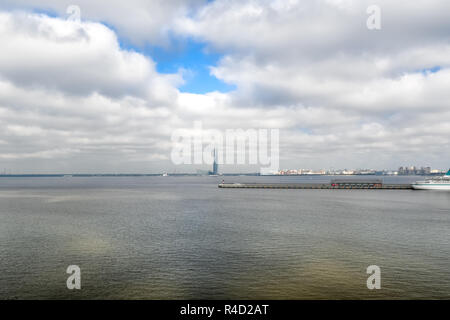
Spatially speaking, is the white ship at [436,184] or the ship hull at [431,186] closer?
the ship hull at [431,186]

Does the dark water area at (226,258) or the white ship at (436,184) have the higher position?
the white ship at (436,184)

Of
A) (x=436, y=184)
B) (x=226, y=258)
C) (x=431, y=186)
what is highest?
(x=436, y=184)

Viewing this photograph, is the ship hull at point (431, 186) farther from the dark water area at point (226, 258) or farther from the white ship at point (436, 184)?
the dark water area at point (226, 258)

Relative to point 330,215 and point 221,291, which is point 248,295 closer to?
point 221,291

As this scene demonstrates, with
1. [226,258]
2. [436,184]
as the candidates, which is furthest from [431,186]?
[226,258]

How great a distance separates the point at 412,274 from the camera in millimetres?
32531

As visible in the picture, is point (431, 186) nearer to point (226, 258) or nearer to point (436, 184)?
point (436, 184)

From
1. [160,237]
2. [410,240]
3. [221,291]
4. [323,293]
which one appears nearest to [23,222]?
[160,237]

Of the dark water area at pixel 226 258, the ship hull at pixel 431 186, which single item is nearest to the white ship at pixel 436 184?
the ship hull at pixel 431 186

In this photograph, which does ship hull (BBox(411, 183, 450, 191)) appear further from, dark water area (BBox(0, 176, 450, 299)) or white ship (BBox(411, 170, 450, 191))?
dark water area (BBox(0, 176, 450, 299))

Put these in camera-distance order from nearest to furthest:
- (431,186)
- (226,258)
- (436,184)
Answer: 1. (226,258)
2. (436,184)
3. (431,186)

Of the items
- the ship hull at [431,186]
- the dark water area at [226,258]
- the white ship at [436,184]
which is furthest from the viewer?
the white ship at [436,184]

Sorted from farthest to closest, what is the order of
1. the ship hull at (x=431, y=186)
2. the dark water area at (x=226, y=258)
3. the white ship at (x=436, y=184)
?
1. the white ship at (x=436, y=184)
2. the ship hull at (x=431, y=186)
3. the dark water area at (x=226, y=258)
